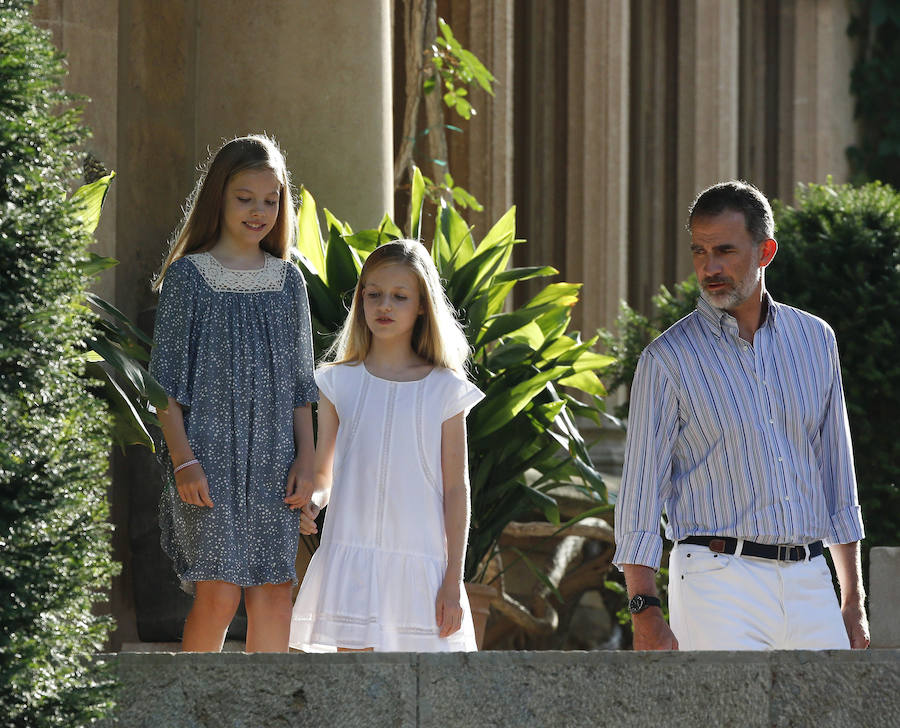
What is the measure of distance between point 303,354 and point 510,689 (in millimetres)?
1808

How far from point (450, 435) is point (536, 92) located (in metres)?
7.28

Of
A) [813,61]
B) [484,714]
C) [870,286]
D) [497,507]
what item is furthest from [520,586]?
[484,714]

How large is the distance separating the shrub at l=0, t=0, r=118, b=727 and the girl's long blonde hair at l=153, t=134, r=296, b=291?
6.13ft

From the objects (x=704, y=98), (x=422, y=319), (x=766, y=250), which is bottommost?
(x=422, y=319)

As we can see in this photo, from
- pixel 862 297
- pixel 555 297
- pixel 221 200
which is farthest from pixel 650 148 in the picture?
pixel 221 200

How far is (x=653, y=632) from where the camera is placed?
3.53 meters

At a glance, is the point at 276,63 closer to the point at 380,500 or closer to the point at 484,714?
the point at 380,500

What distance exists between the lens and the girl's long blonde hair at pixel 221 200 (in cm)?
448

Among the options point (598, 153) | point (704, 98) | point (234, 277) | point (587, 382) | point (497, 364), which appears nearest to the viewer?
point (234, 277)

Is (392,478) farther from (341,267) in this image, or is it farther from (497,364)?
(341,267)

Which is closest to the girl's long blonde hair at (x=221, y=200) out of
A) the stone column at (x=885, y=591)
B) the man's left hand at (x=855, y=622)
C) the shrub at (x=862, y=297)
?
the man's left hand at (x=855, y=622)

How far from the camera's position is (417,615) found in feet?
13.8

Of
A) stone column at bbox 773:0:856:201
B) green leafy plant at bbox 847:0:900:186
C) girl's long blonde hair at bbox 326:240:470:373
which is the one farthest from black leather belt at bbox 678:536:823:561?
green leafy plant at bbox 847:0:900:186

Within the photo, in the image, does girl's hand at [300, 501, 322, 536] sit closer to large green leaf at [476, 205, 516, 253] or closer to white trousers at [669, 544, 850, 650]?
white trousers at [669, 544, 850, 650]
